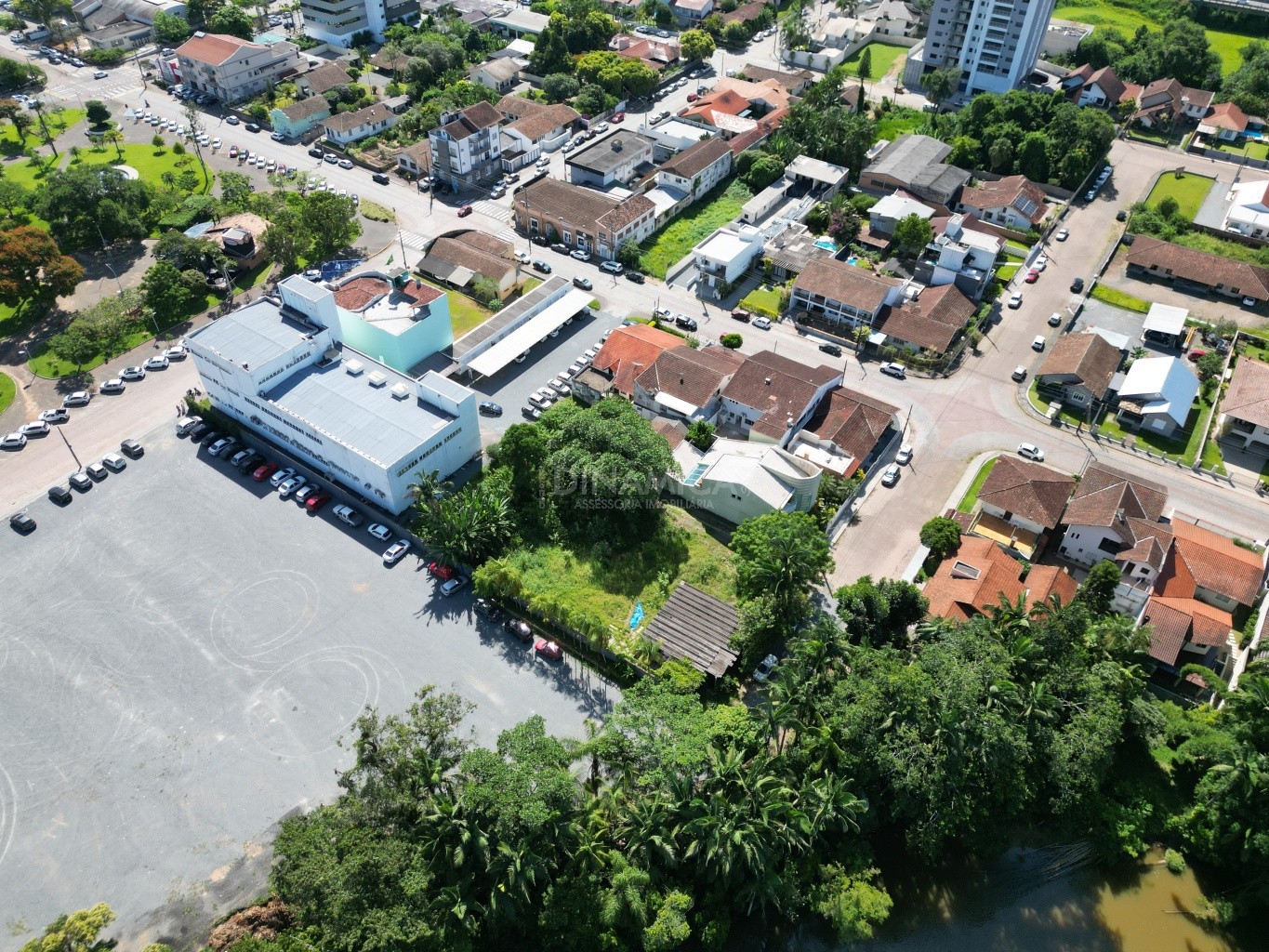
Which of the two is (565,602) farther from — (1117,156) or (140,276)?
(1117,156)

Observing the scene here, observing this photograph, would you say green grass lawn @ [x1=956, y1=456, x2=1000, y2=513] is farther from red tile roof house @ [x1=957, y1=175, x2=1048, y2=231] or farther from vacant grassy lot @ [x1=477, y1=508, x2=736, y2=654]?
red tile roof house @ [x1=957, y1=175, x2=1048, y2=231]

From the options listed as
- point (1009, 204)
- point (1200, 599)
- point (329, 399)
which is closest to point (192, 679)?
point (329, 399)

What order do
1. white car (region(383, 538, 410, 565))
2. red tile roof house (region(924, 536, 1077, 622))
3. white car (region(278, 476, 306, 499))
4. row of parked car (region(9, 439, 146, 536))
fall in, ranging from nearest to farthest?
red tile roof house (region(924, 536, 1077, 622))
white car (region(383, 538, 410, 565))
row of parked car (region(9, 439, 146, 536))
white car (region(278, 476, 306, 499))

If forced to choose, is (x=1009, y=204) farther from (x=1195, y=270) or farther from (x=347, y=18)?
(x=347, y=18)

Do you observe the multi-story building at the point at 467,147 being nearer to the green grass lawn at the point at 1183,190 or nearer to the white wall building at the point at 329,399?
the white wall building at the point at 329,399

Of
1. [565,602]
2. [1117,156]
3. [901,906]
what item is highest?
[1117,156]

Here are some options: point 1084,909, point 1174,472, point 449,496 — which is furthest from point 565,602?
point 1174,472

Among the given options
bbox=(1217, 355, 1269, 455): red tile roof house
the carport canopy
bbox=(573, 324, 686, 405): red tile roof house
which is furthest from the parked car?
bbox=(1217, 355, 1269, 455): red tile roof house
